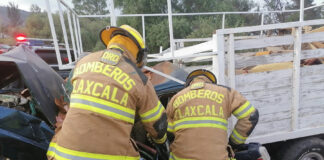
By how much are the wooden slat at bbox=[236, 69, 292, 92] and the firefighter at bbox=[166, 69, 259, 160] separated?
0.48 metres

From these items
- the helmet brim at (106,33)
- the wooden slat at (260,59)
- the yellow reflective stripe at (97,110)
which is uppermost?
the helmet brim at (106,33)

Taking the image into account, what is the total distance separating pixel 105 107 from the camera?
1.46 m

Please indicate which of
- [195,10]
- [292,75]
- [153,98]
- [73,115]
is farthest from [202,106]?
[195,10]

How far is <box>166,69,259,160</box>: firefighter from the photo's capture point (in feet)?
6.72

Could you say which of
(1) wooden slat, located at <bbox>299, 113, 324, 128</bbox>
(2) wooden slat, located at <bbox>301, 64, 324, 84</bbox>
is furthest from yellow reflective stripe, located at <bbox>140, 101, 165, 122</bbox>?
(1) wooden slat, located at <bbox>299, 113, 324, 128</bbox>

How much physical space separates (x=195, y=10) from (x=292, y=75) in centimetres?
1834

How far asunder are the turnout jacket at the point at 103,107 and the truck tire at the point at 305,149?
2.39m

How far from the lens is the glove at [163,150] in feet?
7.21

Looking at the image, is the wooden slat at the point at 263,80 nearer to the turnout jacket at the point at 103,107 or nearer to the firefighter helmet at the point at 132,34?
the firefighter helmet at the point at 132,34

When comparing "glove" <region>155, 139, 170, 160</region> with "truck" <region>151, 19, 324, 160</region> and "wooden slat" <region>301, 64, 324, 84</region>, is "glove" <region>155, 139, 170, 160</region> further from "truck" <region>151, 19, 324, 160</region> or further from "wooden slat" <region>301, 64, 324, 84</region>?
"wooden slat" <region>301, 64, 324, 84</region>

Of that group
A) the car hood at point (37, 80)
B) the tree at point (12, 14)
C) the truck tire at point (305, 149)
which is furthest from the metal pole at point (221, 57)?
the tree at point (12, 14)

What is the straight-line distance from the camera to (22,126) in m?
1.85

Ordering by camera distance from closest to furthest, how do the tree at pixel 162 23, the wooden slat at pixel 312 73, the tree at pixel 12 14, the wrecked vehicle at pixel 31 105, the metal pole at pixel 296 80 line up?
the wrecked vehicle at pixel 31 105, the metal pole at pixel 296 80, the wooden slat at pixel 312 73, the tree at pixel 162 23, the tree at pixel 12 14

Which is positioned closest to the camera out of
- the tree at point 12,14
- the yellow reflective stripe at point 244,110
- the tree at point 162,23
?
the yellow reflective stripe at point 244,110
